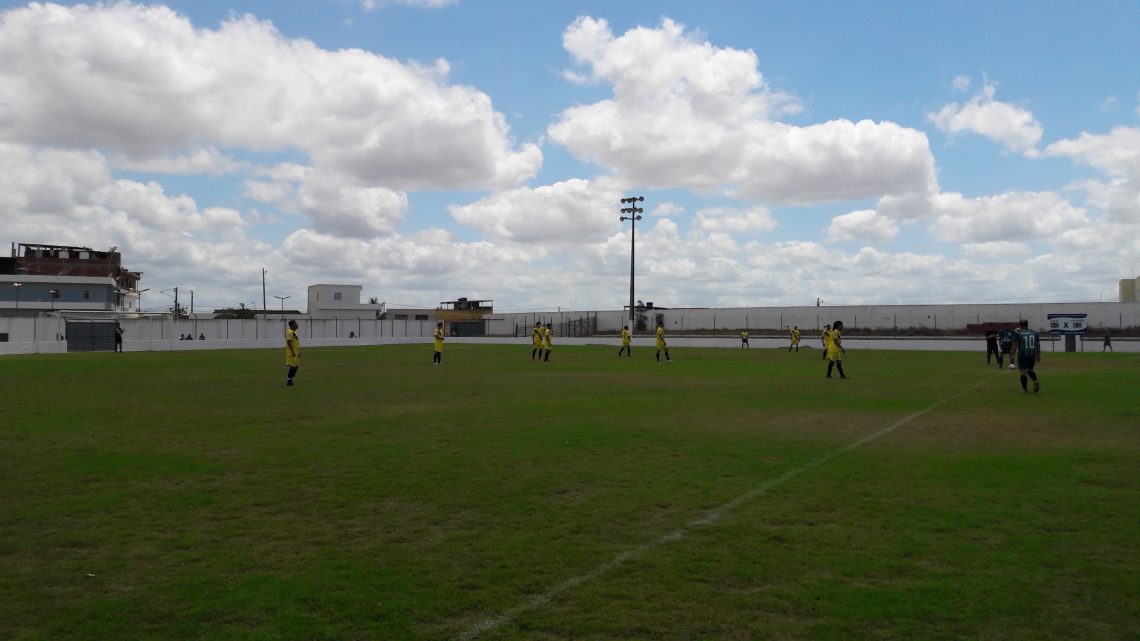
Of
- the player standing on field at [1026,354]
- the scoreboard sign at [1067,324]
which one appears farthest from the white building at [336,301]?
the player standing on field at [1026,354]

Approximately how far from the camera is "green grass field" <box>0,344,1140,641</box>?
502 centimetres

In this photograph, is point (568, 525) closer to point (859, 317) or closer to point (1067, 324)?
point (1067, 324)

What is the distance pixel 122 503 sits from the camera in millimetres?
7973

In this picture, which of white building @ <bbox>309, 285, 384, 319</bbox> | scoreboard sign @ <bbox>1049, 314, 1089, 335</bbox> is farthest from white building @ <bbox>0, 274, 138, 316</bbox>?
scoreboard sign @ <bbox>1049, 314, 1089, 335</bbox>

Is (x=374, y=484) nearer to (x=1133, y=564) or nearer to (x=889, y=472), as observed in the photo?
(x=889, y=472)

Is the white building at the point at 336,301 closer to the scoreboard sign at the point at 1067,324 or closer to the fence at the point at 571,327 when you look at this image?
the fence at the point at 571,327

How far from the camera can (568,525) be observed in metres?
7.16

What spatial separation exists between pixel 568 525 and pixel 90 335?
54.0 m

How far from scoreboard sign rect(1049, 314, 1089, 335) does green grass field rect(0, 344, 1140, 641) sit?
4073 cm

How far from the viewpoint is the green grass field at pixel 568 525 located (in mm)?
5020

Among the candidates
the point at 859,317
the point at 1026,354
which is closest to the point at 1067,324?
the point at 859,317

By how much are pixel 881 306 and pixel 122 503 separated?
71722mm

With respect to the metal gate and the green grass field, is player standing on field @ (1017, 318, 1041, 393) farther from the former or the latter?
the metal gate

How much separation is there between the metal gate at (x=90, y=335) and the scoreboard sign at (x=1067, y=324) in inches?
2310
